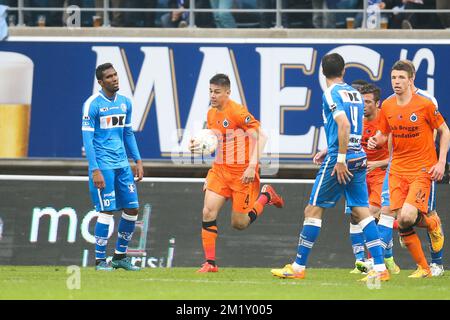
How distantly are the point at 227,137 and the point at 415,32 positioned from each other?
14.0 ft

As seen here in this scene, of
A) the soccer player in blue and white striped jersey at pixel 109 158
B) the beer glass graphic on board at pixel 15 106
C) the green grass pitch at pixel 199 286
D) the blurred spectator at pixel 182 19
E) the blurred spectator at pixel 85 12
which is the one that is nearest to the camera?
the green grass pitch at pixel 199 286

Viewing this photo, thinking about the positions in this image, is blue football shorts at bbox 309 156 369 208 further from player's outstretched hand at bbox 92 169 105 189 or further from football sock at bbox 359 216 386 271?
player's outstretched hand at bbox 92 169 105 189

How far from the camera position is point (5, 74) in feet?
57.8

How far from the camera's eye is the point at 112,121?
13.5m

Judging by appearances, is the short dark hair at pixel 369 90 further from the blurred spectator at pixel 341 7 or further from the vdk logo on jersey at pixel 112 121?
the blurred spectator at pixel 341 7

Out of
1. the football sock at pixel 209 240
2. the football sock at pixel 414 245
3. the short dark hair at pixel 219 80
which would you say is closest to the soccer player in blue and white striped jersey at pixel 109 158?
the football sock at pixel 209 240

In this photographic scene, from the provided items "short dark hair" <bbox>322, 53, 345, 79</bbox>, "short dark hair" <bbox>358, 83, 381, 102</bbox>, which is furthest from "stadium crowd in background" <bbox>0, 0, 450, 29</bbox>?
"short dark hair" <bbox>322, 53, 345, 79</bbox>

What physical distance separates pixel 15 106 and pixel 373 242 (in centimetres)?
754

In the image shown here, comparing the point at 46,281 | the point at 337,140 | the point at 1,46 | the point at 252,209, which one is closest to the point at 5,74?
the point at 1,46

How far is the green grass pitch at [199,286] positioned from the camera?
10594mm

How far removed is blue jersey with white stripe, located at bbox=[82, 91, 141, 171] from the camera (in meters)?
13.3
